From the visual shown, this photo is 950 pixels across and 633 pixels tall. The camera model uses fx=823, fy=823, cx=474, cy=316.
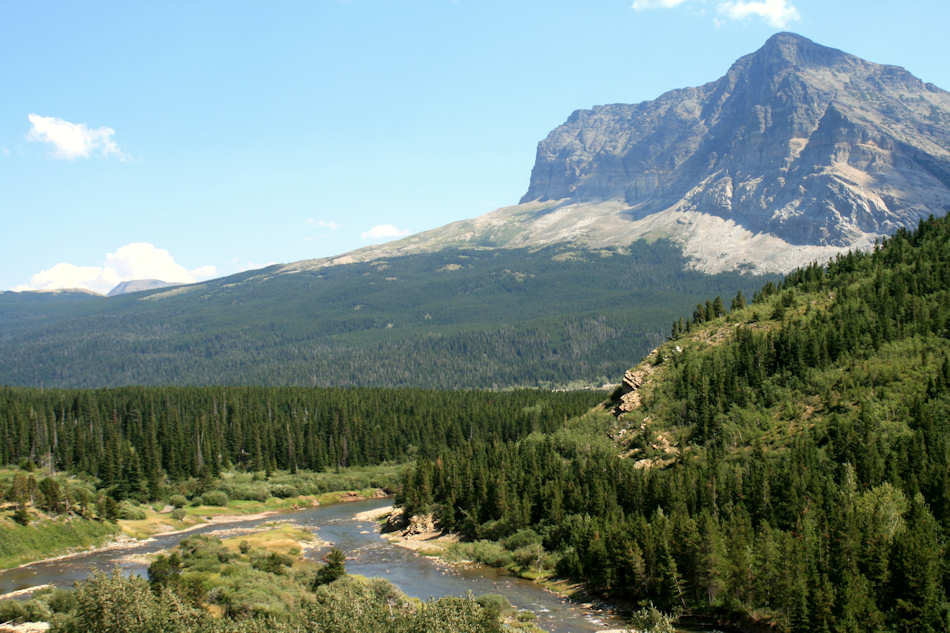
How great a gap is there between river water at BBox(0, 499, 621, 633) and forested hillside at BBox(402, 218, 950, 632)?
673 cm

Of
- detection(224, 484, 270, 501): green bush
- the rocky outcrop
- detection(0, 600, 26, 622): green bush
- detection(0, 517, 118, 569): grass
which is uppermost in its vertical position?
the rocky outcrop

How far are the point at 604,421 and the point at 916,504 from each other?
221ft

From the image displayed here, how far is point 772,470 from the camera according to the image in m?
93.4

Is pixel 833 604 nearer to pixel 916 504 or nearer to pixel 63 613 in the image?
pixel 916 504

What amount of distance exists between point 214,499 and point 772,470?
106 metres

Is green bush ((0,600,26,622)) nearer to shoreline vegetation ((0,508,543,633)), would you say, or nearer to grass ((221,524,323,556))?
shoreline vegetation ((0,508,543,633))

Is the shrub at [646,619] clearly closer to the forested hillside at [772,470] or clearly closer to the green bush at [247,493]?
the forested hillside at [772,470]

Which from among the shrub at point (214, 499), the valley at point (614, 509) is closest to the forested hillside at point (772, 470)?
the valley at point (614, 509)

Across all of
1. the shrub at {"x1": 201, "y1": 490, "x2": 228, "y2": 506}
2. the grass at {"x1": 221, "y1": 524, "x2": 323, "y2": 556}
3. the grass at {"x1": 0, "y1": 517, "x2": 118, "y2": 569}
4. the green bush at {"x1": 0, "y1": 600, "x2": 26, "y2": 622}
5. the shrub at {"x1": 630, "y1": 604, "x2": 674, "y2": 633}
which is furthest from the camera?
the shrub at {"x1": 201, "y1": 490, "x2": 228, "y2": 506}

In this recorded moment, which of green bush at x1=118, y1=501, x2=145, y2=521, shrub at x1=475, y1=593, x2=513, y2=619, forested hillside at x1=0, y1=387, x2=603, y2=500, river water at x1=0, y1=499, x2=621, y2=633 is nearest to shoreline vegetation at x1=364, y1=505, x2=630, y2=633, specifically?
river water at x1=0, y1=499, x2=621, y2=633

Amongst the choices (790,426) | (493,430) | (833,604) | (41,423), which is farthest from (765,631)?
(41,423)

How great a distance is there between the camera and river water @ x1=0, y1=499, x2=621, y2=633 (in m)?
80.8

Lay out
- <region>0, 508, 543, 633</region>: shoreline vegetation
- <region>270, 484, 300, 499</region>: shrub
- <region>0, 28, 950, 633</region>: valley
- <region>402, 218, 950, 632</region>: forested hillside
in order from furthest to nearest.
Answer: <region>270, 484, 300, 499</region>: shrub < <region>402, 218, 950, 632</region>: forested hillside < <region>0, 28, 950, 633</region>: valley < <region>0, 508, 543, 633</region>: shoreline vegetation

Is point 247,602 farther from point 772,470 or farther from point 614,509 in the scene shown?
point 772,470
